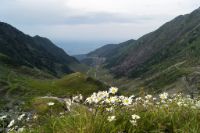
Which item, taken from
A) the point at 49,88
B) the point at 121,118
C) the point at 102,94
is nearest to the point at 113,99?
the point at 102,94

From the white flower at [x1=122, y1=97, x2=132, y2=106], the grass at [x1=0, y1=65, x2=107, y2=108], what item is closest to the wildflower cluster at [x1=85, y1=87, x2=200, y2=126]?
the white flower at [x1=122, y1=97, x2=132, y2=106]

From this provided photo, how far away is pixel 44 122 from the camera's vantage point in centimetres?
1073

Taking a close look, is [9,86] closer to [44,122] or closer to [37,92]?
[37,92]

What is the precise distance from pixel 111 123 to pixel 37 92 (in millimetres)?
173559

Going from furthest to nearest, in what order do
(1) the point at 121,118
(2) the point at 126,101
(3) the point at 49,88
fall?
(3) the point at 49,88, (2) the point at 126,101, (1) the point at 121,118

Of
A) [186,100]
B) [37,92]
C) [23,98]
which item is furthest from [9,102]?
[186,100]

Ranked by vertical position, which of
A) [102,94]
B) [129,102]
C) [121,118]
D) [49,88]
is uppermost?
[102,94]

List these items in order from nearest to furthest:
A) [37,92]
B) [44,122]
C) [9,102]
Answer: [44,122]
[9,102]
[37,92]

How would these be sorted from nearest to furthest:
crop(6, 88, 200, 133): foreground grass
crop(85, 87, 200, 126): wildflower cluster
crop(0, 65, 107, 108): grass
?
crop(6, 88, 200, 133): foreground grass
crop(85, 87, 200, 126): wildflower cluster
crop(0, 65, 107, 108): grass

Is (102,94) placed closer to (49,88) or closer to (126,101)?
(126,101)

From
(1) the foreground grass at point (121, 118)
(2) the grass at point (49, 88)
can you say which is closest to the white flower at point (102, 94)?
(1) the foreground grass at point (121, 118)

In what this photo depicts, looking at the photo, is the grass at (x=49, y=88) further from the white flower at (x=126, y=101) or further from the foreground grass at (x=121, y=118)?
the white flower at (x=126, y=101)

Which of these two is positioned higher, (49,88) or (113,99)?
(113,99)

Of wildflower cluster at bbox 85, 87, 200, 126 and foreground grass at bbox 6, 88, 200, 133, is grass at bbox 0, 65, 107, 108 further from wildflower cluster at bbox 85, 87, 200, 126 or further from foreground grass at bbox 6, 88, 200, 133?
foreground grass at bbox 6, 88, 200, 133
